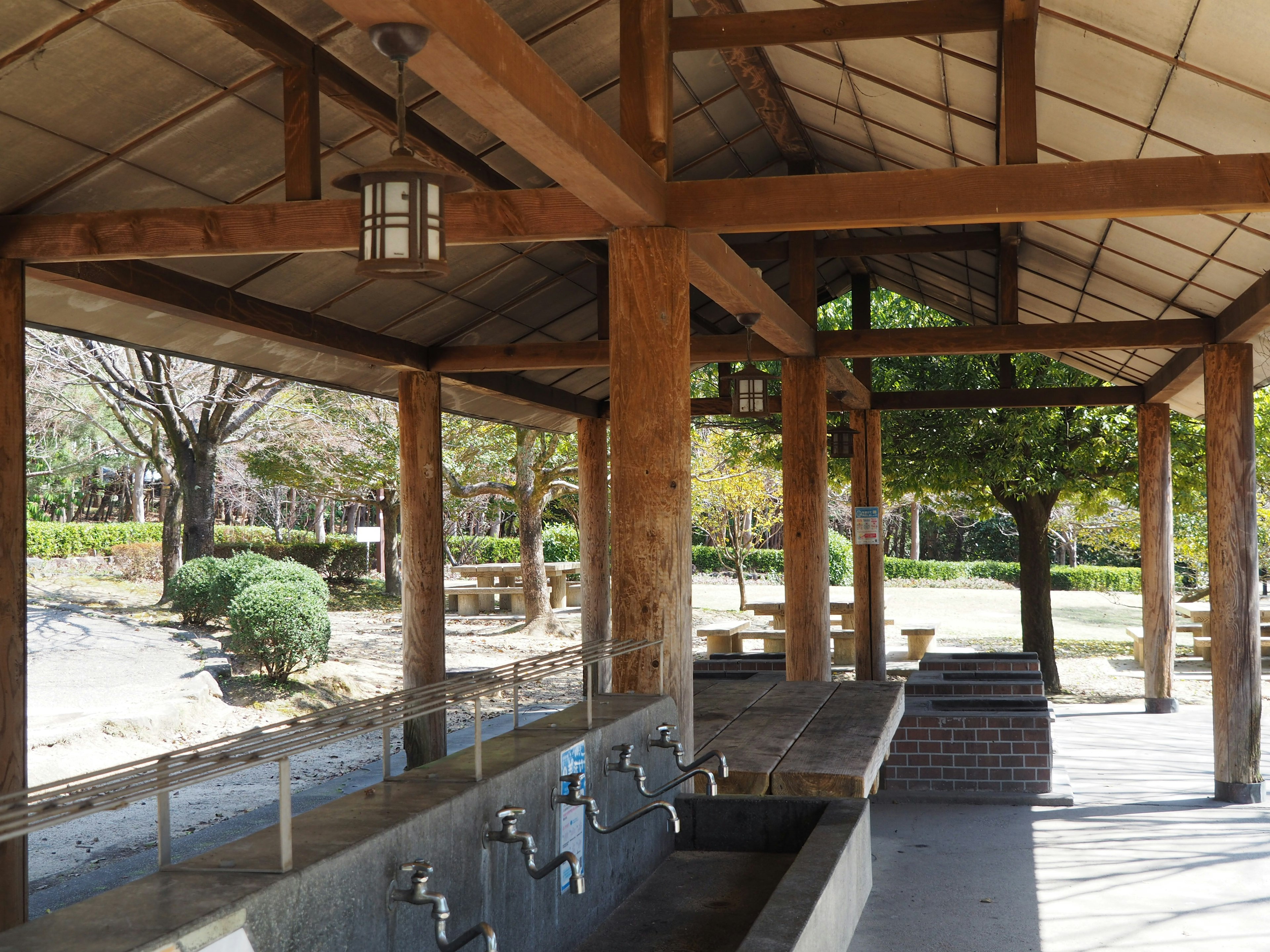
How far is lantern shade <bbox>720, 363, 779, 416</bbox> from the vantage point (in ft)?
26.2

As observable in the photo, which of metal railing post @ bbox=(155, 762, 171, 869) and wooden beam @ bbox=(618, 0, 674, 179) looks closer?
metal railing post @ bbox=(155, 762, 171, 869)

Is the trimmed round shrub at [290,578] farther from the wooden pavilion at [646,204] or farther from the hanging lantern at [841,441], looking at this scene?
the hanging lantern at [841,441]

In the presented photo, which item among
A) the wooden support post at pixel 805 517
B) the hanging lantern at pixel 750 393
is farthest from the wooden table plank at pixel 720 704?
the hanging lantern at pixel 750 393

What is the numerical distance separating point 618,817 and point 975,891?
136 inches

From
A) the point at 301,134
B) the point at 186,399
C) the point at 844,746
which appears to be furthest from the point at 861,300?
the point at 186,399

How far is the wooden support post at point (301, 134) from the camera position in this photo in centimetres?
489

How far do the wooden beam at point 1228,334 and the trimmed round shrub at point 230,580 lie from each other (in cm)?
1025

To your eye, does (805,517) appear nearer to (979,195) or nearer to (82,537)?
(979,195)

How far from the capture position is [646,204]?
448cm

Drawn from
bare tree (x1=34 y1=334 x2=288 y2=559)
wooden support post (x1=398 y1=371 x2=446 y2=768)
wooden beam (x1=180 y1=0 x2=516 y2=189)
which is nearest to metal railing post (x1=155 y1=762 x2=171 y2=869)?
wooden beam (x1=180 y1=0 x2=516 y2=189)

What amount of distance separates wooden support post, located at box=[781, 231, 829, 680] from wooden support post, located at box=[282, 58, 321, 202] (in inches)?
162

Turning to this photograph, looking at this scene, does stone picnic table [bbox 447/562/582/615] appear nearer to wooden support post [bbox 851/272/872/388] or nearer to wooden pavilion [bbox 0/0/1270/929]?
wooden support post [bbox 851/272/872/388]

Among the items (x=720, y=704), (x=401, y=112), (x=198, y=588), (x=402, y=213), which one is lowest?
(x=720, y=704)

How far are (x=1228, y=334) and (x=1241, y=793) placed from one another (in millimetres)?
3153
